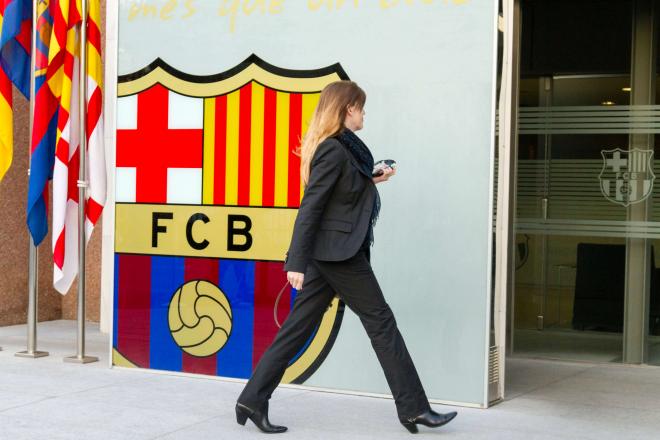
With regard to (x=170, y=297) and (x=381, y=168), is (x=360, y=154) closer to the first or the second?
(x=381, y=168)

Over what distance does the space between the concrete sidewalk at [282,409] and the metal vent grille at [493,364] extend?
18cm

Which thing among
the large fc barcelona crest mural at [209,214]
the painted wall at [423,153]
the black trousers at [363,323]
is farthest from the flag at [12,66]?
the black trousers at [363,323]

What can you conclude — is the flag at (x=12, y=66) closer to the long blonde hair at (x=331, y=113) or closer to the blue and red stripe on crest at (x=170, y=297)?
the blue and red stripe on crest at (x=170, y=297)

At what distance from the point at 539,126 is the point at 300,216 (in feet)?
12.3

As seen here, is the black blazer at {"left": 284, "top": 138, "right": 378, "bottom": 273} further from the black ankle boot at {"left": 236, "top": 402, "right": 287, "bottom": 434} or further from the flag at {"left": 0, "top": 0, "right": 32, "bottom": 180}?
the flag at {"left": 0, "top": 0, "right": 32, "bottom": 180}

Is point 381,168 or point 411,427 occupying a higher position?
point 381,168

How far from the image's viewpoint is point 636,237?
8.43 metres

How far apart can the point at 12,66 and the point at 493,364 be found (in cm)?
424

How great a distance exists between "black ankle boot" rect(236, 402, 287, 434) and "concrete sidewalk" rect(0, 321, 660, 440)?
62 mm

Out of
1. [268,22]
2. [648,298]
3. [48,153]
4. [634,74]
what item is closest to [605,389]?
[648,298]

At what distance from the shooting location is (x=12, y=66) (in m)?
8.08

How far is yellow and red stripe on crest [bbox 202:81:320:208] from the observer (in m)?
6.93

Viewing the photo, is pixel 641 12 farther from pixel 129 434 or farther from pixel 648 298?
pixel 129 434

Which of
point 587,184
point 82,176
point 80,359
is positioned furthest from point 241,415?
point 587,184
